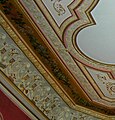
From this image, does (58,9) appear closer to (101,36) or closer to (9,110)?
(101,36)

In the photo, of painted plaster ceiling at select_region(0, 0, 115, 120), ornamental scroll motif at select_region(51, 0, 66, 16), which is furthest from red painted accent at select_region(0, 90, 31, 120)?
ornamental scroll motif at select_region(51, 0, 66, 16)

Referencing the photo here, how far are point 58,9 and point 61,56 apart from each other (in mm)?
756

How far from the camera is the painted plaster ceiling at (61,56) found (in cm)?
305

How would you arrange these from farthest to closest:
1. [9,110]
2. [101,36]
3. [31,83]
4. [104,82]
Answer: [104,82]
[31,83]
[9,110]
[101,36]

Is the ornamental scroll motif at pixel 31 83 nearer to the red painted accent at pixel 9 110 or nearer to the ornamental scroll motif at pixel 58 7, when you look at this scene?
the red painted accent at pixel 9 110

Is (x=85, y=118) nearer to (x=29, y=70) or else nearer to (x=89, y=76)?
(x=89, y=76)

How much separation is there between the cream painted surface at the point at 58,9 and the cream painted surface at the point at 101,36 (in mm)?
236

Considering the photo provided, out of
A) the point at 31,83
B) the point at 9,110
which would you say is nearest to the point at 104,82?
the point at 31,83

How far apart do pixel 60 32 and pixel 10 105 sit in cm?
96

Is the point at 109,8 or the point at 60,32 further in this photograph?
the point at 60,32

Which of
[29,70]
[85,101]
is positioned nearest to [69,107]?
[85,101]

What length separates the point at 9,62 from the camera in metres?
3.44

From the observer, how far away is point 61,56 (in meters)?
3.67

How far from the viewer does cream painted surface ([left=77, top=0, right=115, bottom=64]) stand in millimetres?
2920
